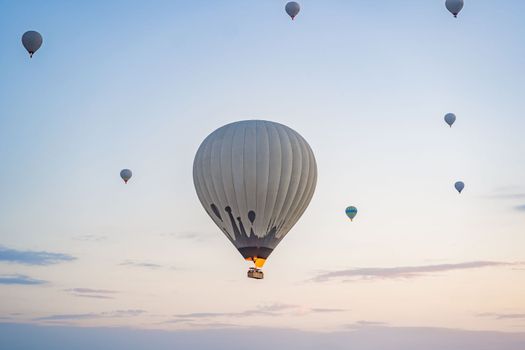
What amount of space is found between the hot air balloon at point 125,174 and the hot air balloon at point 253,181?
55.6 ft

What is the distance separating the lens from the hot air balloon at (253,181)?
44.3 meters

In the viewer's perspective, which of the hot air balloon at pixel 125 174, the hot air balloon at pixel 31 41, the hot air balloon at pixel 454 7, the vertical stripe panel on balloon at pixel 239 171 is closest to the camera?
the vertical stripe panel on balloon at pixel 239 171

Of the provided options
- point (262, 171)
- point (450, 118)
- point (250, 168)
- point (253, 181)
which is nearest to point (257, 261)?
point (253, 181)

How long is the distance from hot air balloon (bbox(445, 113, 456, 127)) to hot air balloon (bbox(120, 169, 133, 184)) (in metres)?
24.3

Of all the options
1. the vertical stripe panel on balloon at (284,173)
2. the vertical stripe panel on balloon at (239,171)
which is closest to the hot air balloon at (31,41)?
the vertical stripe panel on balloon at (239,171)

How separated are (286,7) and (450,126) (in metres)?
15.9

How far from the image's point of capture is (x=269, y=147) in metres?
44.5

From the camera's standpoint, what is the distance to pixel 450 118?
5975cm

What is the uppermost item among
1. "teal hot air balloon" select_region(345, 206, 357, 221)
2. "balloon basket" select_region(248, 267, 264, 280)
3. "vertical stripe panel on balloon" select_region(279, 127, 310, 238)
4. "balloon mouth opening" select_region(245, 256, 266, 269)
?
"teal hot air balloon" select_region(345, 206, 357, 221)

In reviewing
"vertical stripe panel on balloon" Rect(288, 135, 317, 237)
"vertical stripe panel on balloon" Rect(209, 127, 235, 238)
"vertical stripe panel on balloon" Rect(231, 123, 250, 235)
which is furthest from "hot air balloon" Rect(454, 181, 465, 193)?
"vertical stripe panel on balloon" Rect(209, 127, 235, 238)

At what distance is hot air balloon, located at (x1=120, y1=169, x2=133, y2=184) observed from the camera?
2422 inches

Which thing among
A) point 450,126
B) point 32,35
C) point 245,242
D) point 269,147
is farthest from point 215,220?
→ point 450,126

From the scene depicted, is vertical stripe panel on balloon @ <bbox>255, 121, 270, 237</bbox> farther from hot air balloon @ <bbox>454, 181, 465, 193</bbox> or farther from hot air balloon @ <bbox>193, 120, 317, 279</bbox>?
hot air balloon @ <bbox>454, 181, 465, 193</bbox>

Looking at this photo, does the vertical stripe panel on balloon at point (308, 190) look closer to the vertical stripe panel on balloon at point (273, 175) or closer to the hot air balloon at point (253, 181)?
the hot air balloon at point (253, 181)
